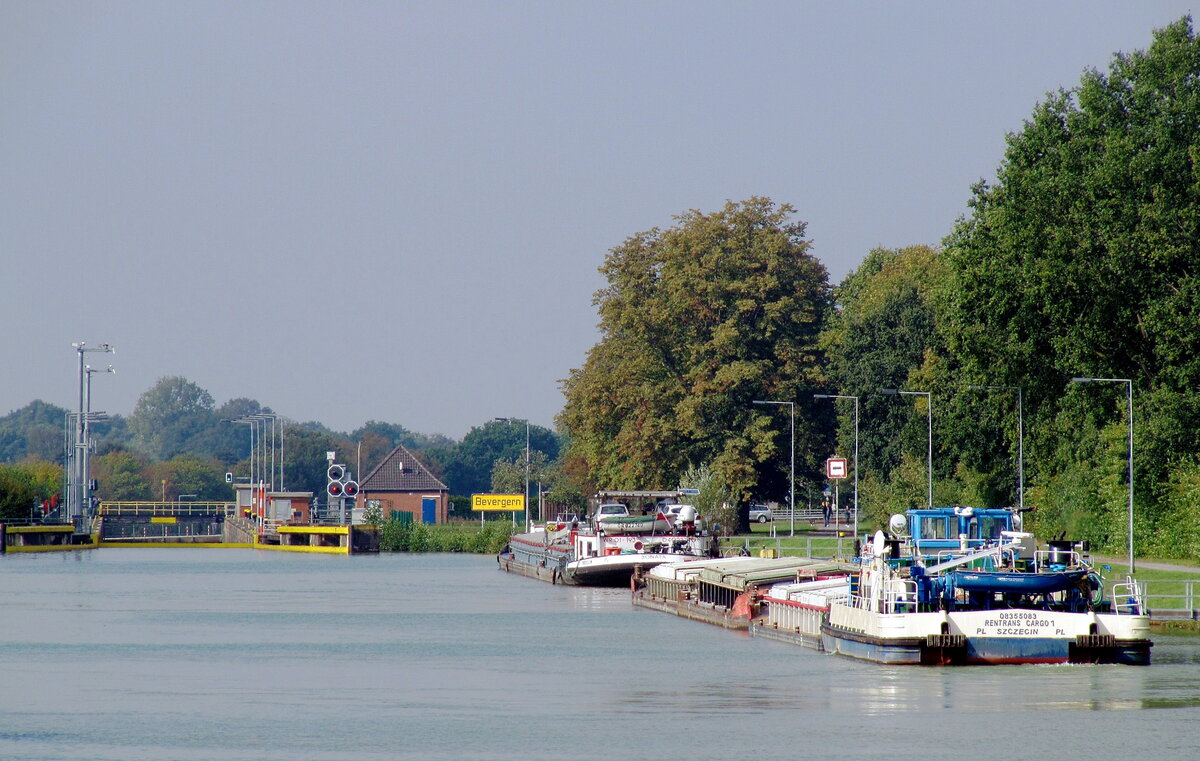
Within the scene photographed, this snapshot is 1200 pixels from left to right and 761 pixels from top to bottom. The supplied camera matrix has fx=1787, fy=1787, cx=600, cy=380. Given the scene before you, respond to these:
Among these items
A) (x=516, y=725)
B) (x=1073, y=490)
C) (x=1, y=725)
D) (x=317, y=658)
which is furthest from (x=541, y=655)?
(x=1073, y=490)

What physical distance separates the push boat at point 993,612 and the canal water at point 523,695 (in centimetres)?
50

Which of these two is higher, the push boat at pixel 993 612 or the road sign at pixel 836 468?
the road sign at pixel 836 468

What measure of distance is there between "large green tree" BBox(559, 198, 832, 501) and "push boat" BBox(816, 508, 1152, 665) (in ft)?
176

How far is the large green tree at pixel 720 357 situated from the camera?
319 ft

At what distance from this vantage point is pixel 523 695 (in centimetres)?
3750

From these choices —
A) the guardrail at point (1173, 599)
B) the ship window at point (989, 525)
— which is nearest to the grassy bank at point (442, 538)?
the guardrail at point (1173, 599)

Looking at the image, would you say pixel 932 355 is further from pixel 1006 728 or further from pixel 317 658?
pixel 1006 728

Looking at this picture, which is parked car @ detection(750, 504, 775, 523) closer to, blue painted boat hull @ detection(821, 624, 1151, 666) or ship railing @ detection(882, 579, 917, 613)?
ship railing @ detection(882, 579, 917, 613)

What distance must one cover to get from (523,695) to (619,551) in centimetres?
4384

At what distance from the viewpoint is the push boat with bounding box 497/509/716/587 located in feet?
258

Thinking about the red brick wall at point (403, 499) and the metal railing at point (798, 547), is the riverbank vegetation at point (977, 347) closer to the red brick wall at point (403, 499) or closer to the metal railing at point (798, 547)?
the metal railing at point (798, 547)

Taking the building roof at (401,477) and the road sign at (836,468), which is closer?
the road sign at (836,468)

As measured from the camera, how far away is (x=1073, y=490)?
71875mm

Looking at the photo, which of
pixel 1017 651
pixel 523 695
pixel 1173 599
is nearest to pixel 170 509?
pixel 1173 599
